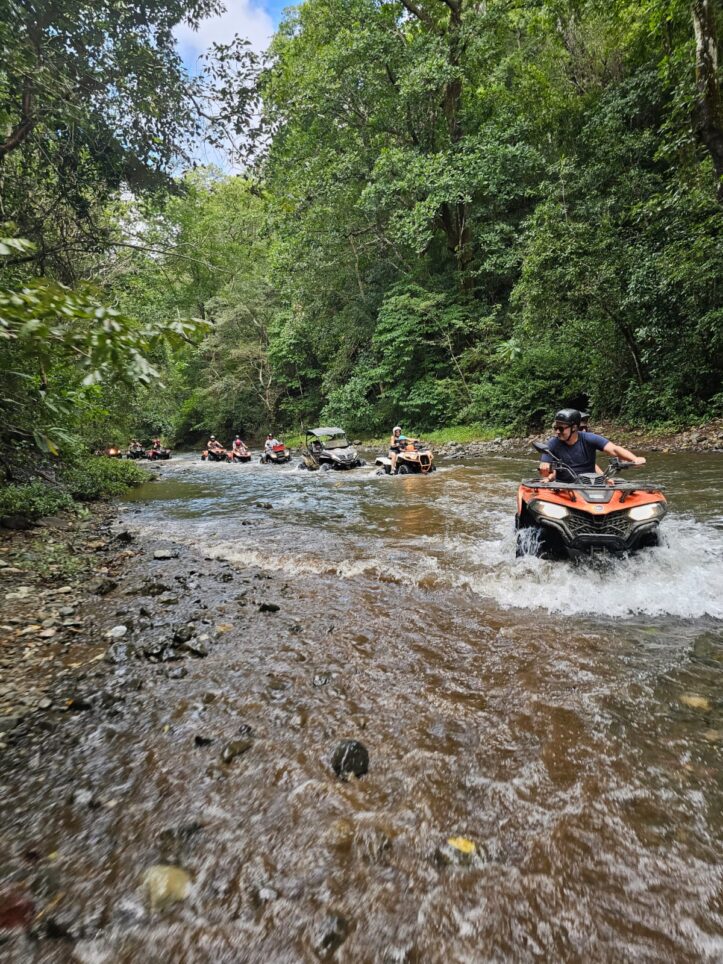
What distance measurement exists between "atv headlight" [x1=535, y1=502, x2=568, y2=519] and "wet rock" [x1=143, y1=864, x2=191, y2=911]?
4352 millimetres

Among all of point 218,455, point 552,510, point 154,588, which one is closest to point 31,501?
point 154,588

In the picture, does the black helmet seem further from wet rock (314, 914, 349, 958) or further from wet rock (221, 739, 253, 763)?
wet rock (314, 914, 349, 958)

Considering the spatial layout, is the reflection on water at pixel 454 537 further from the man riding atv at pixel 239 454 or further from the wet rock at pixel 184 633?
the man riding atv at pixel 239 454

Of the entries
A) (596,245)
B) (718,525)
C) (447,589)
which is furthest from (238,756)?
(596,245)

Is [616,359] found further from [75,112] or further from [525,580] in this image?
[75,112]

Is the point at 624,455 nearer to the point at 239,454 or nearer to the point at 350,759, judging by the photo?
the point at 350,759

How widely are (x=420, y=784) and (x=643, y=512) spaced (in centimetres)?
375

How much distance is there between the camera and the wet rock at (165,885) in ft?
6.20

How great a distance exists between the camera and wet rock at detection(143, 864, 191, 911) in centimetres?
189

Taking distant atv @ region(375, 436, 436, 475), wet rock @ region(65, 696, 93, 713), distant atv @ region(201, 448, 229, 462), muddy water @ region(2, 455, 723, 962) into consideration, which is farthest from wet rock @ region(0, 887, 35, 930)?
distant atv @ region(201, 448, 229, 462)

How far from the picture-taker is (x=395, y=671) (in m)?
3.65

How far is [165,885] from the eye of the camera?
6.42 feet

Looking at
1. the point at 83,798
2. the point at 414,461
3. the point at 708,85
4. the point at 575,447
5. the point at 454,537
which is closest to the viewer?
the point at 83,798

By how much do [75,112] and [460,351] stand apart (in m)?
19.8
